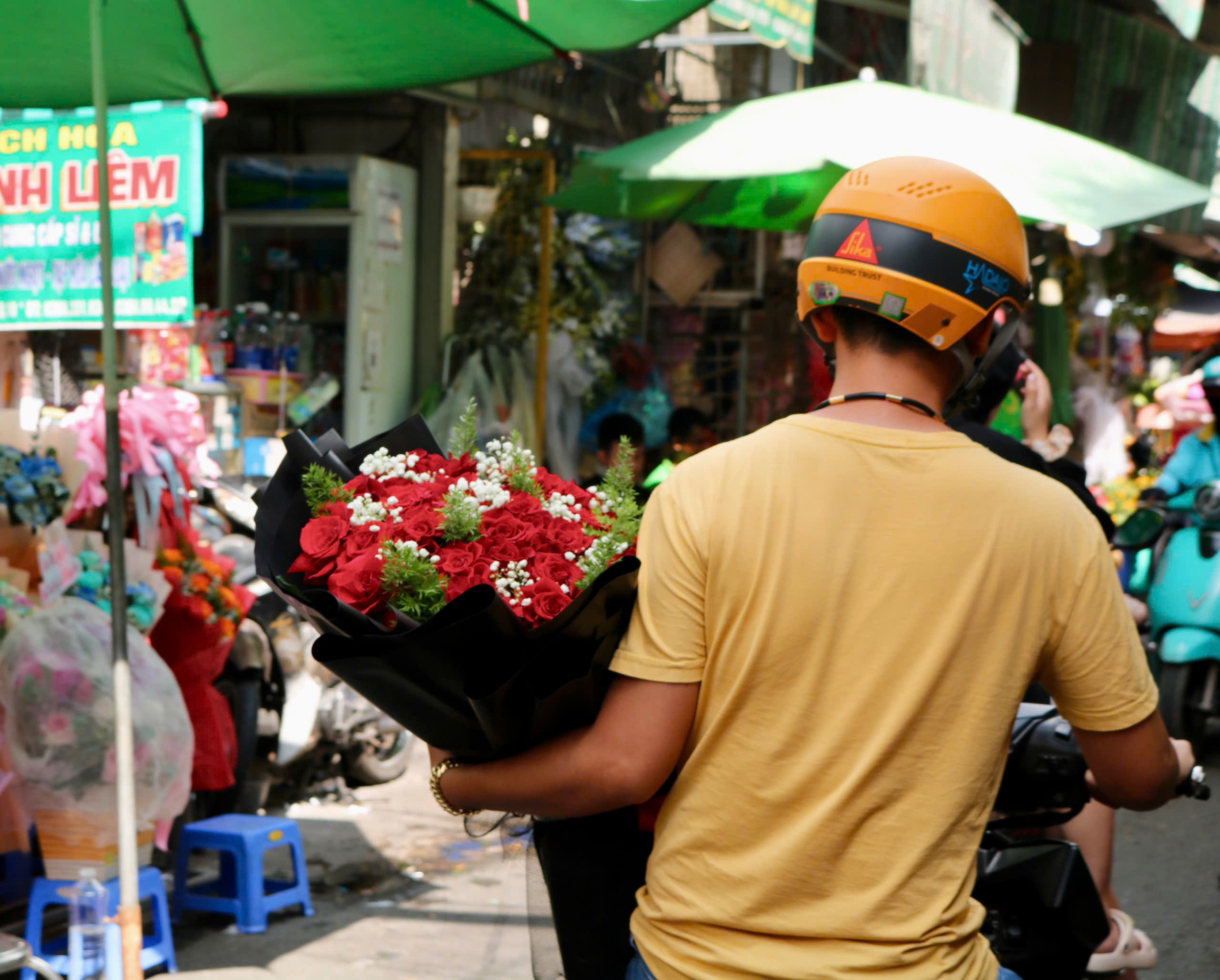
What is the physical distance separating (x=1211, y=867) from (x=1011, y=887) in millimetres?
3799

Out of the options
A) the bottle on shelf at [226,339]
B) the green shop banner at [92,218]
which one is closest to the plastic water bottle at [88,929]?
the green shop banner at [92,218]

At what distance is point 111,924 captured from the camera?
4.09m

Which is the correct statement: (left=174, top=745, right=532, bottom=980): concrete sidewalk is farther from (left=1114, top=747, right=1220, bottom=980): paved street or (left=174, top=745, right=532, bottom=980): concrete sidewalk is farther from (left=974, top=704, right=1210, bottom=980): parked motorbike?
(left=1114, top=747, right=1220, bottom=980): paved street

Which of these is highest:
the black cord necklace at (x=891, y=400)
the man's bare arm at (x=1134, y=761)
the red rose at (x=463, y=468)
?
the black cord necklace at (x=891, y=400)

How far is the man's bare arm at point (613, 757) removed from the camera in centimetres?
169

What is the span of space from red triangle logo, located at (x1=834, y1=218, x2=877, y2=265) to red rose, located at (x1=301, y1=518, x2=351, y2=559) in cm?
76

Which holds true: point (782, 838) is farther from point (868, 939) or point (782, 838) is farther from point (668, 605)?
point (668, 605)

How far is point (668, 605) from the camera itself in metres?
1.67

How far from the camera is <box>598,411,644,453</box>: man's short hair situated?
28.0ft

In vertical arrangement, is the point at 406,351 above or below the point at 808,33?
below

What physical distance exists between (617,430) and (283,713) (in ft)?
10.8

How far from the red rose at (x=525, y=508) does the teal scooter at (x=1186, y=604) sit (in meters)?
5.95

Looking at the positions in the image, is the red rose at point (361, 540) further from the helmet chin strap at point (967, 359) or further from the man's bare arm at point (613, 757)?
the helmet chin strap at point (967, 359)

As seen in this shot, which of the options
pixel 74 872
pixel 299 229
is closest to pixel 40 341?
pixel 299 229
